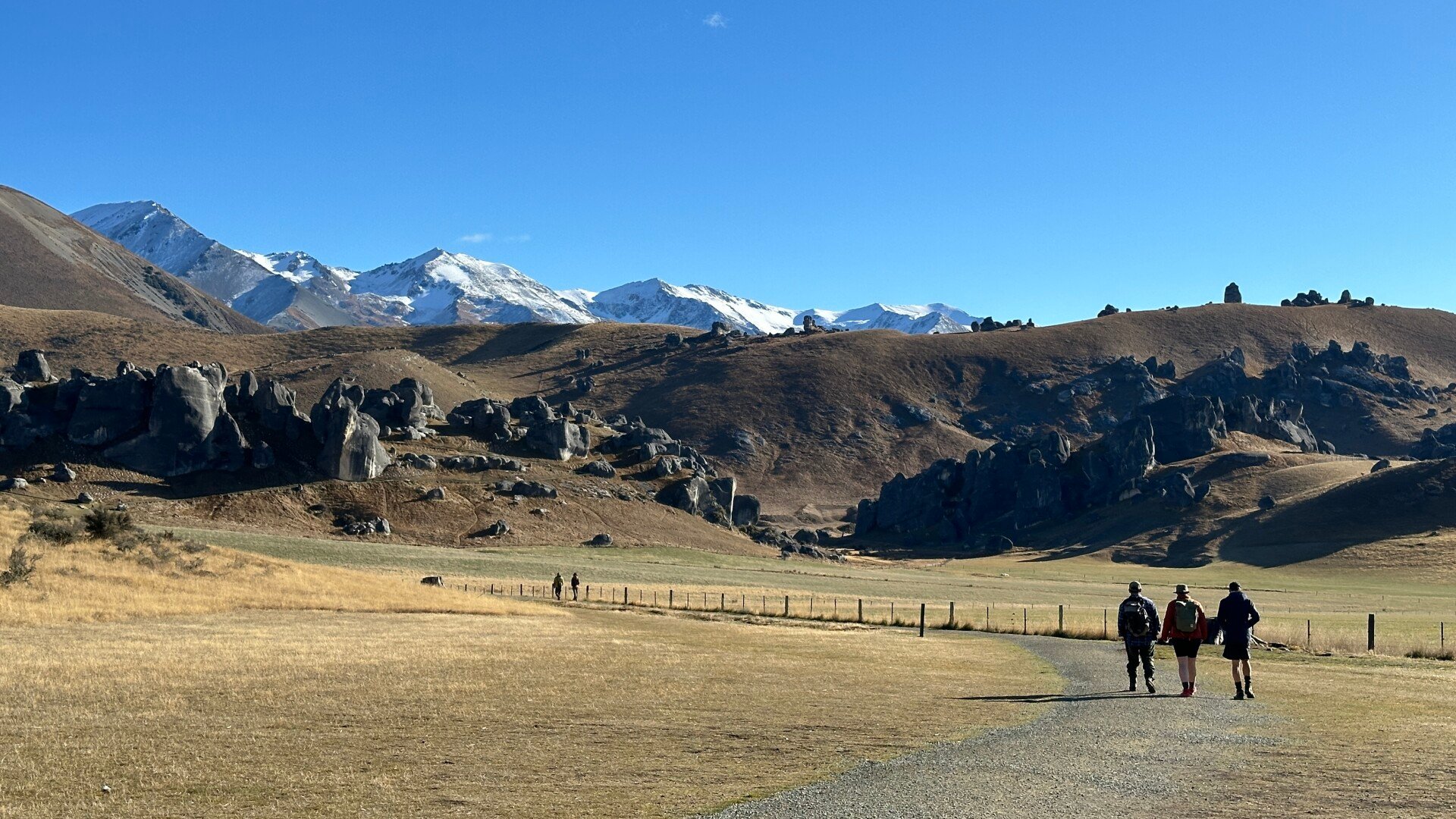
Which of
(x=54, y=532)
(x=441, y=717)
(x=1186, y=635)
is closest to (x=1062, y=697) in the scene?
(x=1186, y=635)

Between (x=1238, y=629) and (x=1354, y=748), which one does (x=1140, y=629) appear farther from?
(x=1354, y=748)

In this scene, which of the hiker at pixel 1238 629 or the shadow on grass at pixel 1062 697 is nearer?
the hiker at pixel 1238 629

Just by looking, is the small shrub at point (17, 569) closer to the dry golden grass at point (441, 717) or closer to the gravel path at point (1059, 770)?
the dry golden grass at point (441, 717)

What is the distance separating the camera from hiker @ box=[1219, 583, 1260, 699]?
24.4 m

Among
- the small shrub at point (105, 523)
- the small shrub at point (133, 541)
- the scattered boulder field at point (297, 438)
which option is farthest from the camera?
the scattered boulder field at point (297, 438)

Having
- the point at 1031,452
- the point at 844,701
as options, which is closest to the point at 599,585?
the point at 844,701

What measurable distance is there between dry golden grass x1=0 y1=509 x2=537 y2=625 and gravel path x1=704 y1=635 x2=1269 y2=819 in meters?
30.1

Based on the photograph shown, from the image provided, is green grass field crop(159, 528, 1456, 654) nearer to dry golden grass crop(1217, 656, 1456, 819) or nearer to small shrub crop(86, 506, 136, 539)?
dry golden grass crop(1217, 656, 1456, 819)

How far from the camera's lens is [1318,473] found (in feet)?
553

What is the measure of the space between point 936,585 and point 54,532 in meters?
69.7

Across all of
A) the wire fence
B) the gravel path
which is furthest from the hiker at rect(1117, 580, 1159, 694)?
the wire fence

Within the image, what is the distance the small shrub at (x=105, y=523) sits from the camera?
54.1 m

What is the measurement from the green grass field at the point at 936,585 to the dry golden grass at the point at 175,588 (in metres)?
16.3

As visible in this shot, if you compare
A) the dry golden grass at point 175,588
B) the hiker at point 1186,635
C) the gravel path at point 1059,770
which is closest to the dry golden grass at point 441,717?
the gravel path at point 1059,770
